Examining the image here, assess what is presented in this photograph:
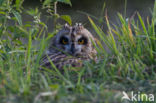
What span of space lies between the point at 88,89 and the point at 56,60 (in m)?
0.95

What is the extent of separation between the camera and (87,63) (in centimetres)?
295

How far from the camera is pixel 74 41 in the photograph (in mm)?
3742

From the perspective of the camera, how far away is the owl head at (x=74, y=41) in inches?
147

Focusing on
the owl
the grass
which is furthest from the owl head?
the grass

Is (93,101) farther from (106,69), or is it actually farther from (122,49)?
(122,49)

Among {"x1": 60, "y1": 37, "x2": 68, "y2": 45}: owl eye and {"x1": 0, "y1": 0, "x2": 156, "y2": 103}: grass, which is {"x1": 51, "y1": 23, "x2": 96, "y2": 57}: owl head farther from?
{"x1": 0, "y1": 0, "x2": 156, "y2": 103}: grass

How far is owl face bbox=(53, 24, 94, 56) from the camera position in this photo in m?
3.72

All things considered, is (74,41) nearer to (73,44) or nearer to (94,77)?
(73,44)

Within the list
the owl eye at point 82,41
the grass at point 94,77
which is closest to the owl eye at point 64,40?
the owl eye at point 82,41

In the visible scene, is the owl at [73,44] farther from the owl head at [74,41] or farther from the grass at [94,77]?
the grass at [94,77]

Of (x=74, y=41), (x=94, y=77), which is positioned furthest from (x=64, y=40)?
(x=94, y=77)

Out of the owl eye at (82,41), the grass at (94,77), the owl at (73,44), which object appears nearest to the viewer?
the grass at (94,77)

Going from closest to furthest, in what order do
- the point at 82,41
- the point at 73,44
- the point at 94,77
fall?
the point at 94,77
the point at 73,44
the point at 82,41

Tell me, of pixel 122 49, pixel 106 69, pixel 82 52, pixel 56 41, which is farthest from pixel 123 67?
pixel 56 41
